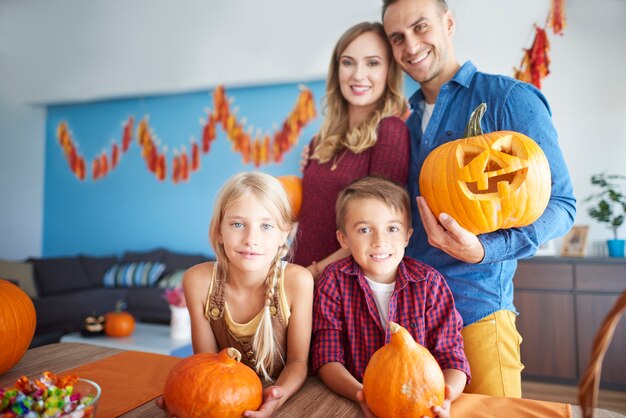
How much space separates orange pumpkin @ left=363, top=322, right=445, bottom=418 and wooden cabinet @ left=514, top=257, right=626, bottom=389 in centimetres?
331

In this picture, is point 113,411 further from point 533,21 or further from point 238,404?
point 533,21

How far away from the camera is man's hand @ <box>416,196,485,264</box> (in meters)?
1.11

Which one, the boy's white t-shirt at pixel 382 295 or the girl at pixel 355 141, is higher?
the girl at pixel 355 141

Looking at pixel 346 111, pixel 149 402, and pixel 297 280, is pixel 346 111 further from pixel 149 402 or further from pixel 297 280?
pixel 149 402

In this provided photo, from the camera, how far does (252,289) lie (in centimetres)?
134

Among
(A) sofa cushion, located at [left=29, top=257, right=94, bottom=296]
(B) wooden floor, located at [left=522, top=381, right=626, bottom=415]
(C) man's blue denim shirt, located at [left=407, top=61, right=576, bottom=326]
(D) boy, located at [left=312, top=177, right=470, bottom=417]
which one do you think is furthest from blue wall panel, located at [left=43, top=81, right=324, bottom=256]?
(D) boy, located at [left=312, top=177, right=470, bottom=417]

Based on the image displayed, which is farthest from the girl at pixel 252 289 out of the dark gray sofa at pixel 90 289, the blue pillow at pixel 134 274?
the blue pillow at pixel 134 274

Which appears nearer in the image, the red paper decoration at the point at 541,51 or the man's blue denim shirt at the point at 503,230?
the man's blue denim shirt at the point at 503,230

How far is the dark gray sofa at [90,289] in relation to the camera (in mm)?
4465

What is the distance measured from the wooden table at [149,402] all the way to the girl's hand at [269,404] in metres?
0.02

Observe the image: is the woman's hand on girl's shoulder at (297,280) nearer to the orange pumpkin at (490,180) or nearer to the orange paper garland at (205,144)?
the orange pumpkin at (490,180)

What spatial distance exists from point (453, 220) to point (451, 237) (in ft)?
0.22

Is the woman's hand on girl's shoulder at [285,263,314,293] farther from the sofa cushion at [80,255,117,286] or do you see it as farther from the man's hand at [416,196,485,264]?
the sofa cushion at [80,255,117,286]

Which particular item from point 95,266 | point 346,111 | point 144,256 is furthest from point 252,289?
point 95,266
